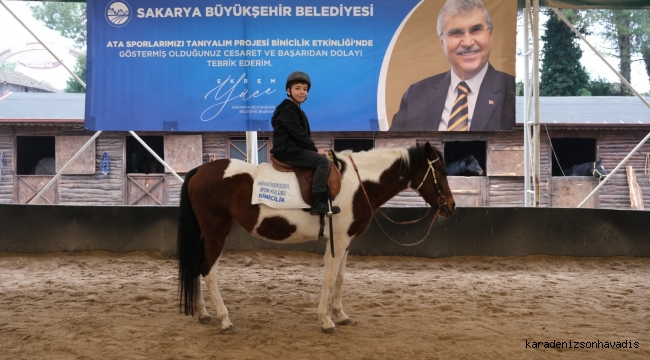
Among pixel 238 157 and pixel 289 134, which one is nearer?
pixel 289 134

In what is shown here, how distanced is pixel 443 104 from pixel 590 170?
449 inches

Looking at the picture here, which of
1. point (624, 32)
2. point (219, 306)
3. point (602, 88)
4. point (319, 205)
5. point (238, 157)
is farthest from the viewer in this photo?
point (602, 88)

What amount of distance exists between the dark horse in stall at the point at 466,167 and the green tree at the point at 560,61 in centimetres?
1054

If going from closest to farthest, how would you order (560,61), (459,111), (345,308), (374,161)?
(374,161), (345,308), (459,111), (560,61)

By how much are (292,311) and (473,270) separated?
356cm

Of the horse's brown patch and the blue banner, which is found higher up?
the blue banner

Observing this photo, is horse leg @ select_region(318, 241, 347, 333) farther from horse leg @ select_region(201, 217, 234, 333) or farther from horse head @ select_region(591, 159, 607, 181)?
horse head @ select_region(591, 159, 607, 181)

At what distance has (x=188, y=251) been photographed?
542 centimetres

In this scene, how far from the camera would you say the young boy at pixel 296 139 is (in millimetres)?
5166

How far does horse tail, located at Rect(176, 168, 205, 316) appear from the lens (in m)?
5.36

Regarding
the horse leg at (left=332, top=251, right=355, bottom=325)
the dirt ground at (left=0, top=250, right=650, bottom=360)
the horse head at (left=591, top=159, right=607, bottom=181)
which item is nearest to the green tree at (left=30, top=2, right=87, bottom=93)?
the dirt ground at (left=0, top=250, right=650, bottom=360)

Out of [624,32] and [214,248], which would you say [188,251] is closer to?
[214,248]

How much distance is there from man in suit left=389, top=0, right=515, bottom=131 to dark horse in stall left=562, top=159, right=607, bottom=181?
9.94m

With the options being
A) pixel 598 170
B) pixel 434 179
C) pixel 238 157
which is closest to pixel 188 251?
pixel 434 179
